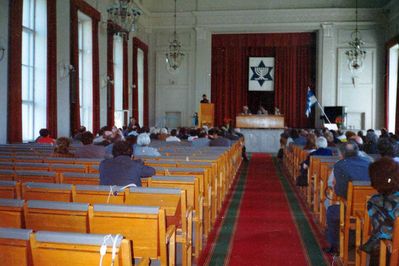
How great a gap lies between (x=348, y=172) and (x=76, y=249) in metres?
2.89

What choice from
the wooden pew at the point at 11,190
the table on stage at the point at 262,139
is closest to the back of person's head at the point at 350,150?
the wooden pew at the point at 11,190

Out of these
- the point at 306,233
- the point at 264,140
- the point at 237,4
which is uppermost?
the point at 237,4

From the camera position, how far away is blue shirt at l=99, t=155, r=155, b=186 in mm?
3406

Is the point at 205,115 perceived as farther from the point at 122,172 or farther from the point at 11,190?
the point at 11,190

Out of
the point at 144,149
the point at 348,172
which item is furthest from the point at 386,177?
the point at 144,149

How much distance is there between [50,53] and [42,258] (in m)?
9.33

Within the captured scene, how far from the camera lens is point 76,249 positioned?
156 centimetres

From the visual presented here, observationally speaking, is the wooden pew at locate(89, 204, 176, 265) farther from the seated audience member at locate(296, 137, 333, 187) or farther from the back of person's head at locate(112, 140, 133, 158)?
the seated audience member at locate(296, 137, 333, 187)

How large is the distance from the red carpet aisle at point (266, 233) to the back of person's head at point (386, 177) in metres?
1.25

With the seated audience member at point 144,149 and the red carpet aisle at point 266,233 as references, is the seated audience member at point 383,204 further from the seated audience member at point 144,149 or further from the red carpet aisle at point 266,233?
the seated audience member at point 144,149

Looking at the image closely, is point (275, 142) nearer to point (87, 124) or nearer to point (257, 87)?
point (257, 87)

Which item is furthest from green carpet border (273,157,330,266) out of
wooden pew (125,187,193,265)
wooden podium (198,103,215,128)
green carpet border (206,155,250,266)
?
wooden podium (198,103,215,128)

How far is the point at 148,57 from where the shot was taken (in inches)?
734

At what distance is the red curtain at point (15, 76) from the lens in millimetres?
8477
